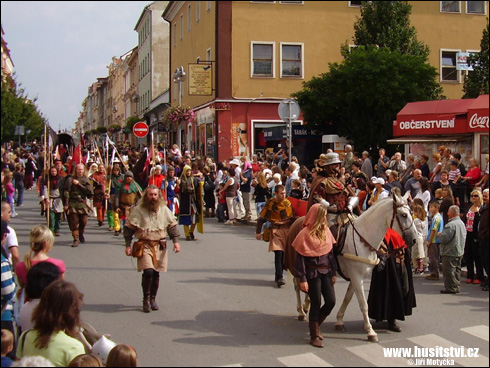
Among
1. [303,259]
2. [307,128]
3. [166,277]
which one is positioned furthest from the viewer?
[307,128]

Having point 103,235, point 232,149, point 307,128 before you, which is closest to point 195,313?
point 103,235

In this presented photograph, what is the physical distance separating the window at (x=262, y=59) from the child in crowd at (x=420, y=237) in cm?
1859

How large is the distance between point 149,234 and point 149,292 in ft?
2.67

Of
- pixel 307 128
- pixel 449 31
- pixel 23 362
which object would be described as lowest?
pixel 23 362

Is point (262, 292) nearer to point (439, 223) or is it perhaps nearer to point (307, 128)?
point (439, 223)

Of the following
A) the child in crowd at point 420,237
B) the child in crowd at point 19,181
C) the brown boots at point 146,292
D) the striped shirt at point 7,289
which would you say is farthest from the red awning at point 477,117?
the child in crowd at point 19,181

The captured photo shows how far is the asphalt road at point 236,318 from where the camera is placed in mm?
6562

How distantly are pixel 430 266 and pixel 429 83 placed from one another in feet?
51.7

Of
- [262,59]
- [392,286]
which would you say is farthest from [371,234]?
[262,59]

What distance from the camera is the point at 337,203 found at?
26.5ft

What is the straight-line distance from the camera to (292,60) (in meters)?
29.7

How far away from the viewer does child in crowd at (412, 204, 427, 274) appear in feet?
37.9

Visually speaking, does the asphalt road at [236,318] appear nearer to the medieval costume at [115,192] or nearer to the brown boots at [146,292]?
the brown boots at [146,292]

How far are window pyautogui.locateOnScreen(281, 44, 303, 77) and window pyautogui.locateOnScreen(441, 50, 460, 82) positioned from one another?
637 centimetres
